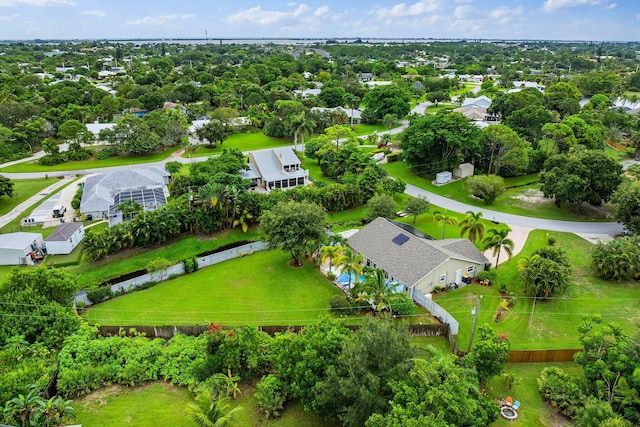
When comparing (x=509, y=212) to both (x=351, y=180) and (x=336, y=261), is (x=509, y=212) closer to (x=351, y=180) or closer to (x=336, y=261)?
(x=351, y=180)

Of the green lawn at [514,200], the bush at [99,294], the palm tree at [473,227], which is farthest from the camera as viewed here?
the green lawn at [514,200]

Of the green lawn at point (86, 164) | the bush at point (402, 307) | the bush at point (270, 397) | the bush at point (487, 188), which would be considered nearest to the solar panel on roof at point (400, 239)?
the bush at point (402, 307)

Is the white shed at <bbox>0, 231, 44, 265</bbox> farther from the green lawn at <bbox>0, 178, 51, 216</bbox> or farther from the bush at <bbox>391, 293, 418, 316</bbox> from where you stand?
the bush at <bbox>391, 293, 418, 316</bbox>

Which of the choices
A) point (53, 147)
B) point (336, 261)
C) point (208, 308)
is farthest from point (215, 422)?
point (53, 147)

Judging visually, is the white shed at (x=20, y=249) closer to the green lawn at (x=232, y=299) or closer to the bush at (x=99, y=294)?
the bush at (x=99, y=294)

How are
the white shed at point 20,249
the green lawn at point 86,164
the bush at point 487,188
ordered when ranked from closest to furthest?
the white shed at point 20,249
the bush at point 487,188
the green lawn at point 86,164

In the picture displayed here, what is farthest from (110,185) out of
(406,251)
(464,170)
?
(464,170)
